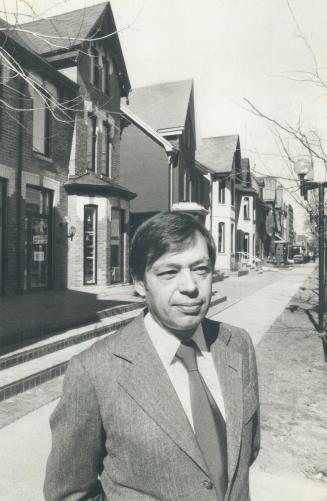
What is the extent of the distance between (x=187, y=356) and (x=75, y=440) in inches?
19.0

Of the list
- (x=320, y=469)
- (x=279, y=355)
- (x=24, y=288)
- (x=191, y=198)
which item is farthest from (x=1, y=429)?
(x=191, y=198)

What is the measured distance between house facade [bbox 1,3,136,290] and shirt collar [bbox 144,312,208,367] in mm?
10539

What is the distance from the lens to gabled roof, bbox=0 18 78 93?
10758mm

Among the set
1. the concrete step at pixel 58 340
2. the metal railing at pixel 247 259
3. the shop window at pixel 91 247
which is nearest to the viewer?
the concrete step at pixel 58 340

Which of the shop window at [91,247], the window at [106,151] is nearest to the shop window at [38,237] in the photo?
the shop window at [91,247]

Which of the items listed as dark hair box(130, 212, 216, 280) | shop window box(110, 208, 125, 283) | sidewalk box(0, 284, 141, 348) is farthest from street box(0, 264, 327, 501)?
shop window box(110, 208, 125, 283)

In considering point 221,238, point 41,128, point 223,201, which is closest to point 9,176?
point 41,128

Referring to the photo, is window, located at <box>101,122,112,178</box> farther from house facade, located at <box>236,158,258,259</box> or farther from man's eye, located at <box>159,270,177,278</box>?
house facade, located at <box>236,158,258,259</box>

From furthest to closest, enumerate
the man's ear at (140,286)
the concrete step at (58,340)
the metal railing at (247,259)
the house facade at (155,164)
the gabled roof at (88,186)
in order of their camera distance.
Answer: the metal railing at (247,259)
the house facade at (155,164)
the gabled roof at (88,186)
the concrete step at (58,340)
the man's ear at (140,286)

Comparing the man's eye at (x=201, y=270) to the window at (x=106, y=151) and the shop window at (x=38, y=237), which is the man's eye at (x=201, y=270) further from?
the window at (x=106, y=151)

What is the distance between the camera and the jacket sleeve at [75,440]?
4.59 feet

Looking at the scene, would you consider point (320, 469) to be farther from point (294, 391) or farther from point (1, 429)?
point (1, 429)

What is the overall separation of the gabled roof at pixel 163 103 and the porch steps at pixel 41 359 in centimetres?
1641

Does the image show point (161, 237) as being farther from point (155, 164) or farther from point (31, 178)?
point (155, 164)
